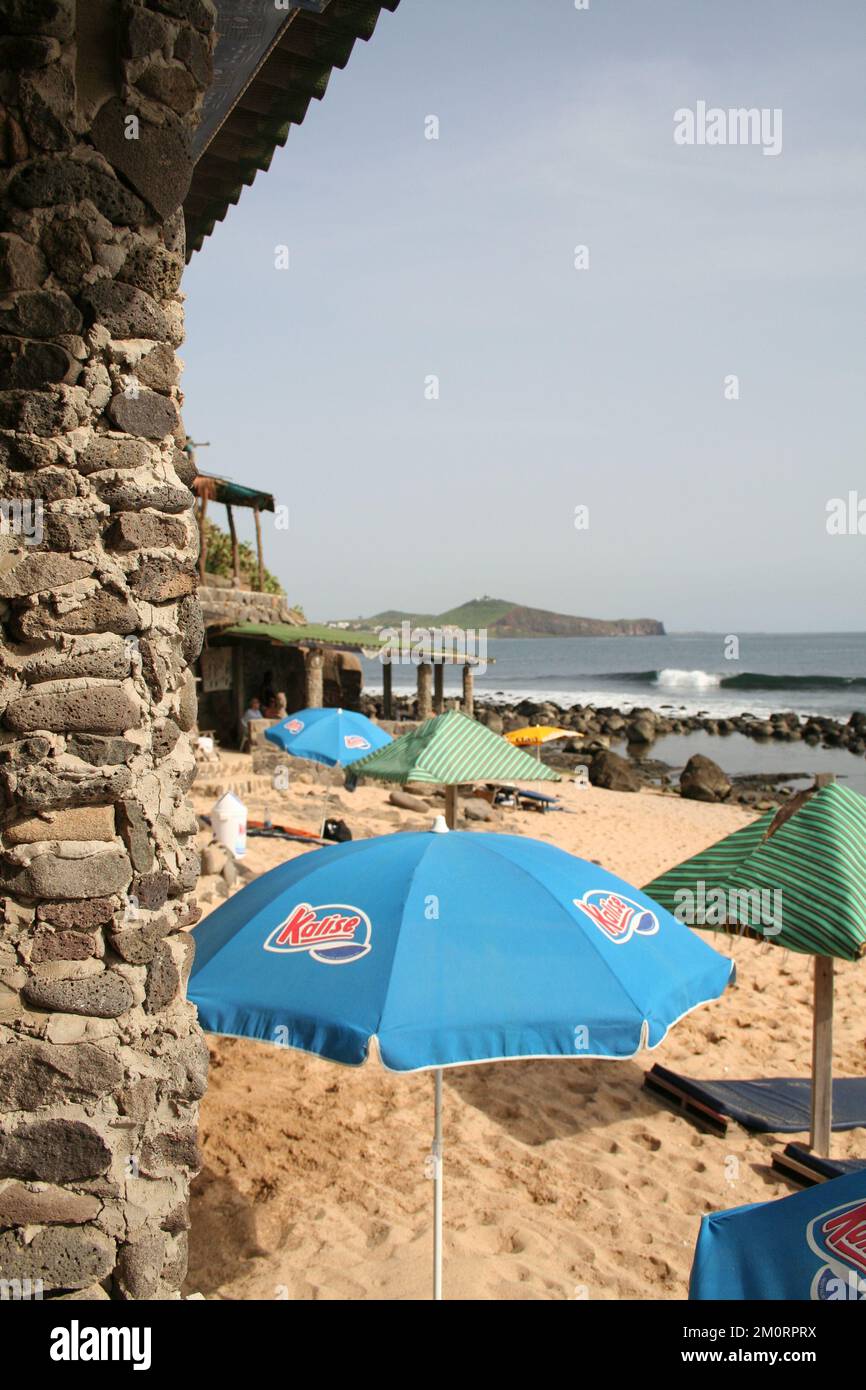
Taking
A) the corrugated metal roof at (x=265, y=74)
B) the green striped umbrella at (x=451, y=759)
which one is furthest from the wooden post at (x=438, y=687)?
the corrugated metal roof at (x=265, y=74)

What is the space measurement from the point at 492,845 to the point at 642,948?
2.77 feet

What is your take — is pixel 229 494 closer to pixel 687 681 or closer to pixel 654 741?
pixel 654 741

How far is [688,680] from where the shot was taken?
82188 mm

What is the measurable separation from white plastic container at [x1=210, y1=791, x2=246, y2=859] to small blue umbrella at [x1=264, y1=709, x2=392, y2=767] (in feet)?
9.84

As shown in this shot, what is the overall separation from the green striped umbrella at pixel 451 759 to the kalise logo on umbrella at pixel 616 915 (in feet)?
15.8

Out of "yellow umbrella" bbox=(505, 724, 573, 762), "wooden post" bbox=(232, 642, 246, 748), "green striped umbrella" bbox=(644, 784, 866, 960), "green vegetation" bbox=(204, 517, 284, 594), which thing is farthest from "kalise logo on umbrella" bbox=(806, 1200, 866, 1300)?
"green vegetation" bbox=(204, 517, 284, 594)

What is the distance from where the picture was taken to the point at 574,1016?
3562 millimetres

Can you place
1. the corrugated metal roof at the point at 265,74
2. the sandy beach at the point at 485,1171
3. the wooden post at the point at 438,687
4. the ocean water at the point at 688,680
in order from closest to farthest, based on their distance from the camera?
1. the corrugated metal roof at the point at 265,74
2. the sandy beach at the point at 485,1171
3. the wooden post at the point at 438,687
4. the ocean water at the point at 688,680

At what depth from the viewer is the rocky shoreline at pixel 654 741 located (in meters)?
24.7

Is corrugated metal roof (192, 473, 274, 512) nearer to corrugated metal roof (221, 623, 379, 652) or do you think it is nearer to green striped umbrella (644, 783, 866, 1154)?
corrugated metal roof (221, 623, 379, 652)

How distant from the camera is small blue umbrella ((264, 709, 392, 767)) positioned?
14.0 metres

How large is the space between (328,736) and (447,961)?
10591 mm

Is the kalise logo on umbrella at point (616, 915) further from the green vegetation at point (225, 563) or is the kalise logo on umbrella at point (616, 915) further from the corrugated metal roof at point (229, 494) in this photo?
the green vegetation at point (225, 563)

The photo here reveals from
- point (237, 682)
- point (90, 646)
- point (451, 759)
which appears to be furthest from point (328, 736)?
point (90, 646)
